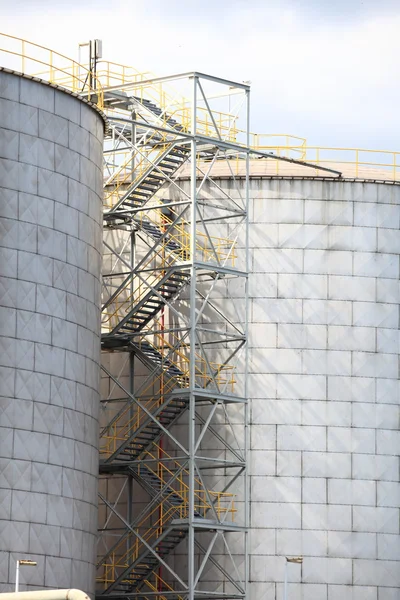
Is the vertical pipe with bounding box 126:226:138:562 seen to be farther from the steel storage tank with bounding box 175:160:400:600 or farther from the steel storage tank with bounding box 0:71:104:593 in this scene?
the steel storage tank with bounding box 0:71:104:593

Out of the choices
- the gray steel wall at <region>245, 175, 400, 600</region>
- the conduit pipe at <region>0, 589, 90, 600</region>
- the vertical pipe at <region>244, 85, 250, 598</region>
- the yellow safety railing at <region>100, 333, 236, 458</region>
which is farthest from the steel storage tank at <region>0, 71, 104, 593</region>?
the conduit pipe at <region>0, 589, 90, 600</region>

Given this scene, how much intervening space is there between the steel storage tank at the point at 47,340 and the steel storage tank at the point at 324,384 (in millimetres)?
7998

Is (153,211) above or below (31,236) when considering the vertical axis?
above

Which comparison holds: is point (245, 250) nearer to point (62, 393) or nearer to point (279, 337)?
point (279, 337)

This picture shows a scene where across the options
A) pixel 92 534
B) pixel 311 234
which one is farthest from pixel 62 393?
pixel 311 234

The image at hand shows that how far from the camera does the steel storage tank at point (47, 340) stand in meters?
49.9

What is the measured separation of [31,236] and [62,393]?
5.25 m

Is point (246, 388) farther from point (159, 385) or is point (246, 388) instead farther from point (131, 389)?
point (131, 389)

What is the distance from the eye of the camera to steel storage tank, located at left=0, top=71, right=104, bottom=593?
49938 millimetres

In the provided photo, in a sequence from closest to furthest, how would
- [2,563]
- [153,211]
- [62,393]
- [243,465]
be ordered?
1. [2,563]
2. [62,393]
3. [243,465]
4. [153,211]

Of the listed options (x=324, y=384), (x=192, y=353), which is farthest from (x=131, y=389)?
(x=324, y=384)

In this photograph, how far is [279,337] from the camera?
2371 inches

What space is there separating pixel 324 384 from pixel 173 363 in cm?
581

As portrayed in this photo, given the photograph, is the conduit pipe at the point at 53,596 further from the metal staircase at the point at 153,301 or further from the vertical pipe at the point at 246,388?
the metal staircase at the point at 153,301
